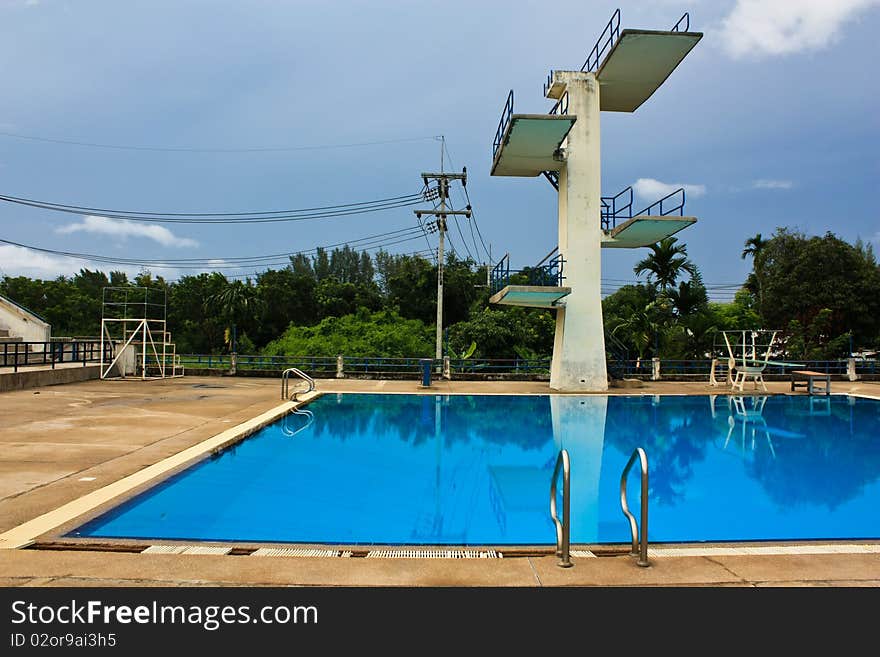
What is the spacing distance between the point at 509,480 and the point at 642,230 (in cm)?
1298

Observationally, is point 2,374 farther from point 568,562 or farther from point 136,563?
point 568,562

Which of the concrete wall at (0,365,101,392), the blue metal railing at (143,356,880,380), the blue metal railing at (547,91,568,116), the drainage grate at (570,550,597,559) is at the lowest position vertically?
the drainage grate at (570,550,597,559)

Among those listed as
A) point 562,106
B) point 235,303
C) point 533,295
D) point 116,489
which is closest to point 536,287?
point 533,295

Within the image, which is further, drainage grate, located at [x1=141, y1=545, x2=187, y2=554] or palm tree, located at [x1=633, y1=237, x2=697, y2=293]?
palm tree, located at [x1=633, y1=237, x2=697, y2=293]

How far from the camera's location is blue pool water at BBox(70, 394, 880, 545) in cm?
655

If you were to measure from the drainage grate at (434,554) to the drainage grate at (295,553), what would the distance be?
0.25m

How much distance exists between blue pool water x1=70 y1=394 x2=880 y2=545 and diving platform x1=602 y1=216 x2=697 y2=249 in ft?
20.0

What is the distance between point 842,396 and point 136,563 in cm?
2179

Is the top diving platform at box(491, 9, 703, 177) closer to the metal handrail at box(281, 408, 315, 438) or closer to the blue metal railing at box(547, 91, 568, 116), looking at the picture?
the blue metal railing at box(547, 91, 568, 116)

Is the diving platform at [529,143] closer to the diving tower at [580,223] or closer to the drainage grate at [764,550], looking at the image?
the diving tower at [580,223]

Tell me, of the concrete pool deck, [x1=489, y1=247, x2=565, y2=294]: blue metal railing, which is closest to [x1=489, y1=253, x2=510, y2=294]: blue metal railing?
[x1=489, y1=247, x2=565, y2=294]: blue metal railing

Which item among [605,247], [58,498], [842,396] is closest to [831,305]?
[842,396]

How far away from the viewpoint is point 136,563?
15.0 feet
